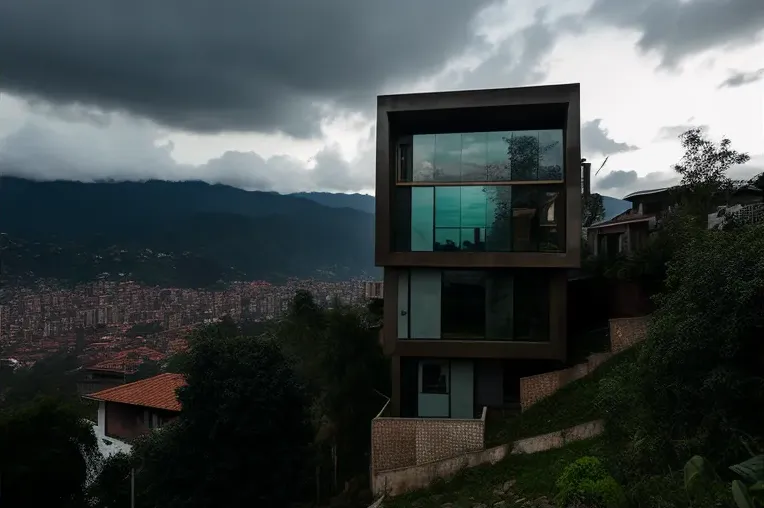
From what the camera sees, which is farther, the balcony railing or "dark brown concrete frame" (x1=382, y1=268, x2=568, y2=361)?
"dark brown concrete frame" (x1=382, y1=268, x2=568, y2=361)

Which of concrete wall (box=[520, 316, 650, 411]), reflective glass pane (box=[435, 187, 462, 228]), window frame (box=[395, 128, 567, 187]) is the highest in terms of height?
window frame (box=[395, 128, 567, 187])

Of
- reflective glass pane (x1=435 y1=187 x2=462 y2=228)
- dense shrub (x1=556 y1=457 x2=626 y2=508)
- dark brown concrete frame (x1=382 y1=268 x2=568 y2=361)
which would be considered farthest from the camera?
reflective glass pane (x1=435 y1=187 x2=462 y2=228)

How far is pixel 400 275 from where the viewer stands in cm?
1811

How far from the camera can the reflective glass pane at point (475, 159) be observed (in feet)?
57.1

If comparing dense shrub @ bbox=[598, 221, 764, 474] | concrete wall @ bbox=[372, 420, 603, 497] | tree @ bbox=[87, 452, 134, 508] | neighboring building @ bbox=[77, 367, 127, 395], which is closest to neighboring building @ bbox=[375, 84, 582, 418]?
concrete wall @ bbox=[372, 420, 603, 497]

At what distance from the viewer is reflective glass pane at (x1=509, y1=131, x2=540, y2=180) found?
17188 mm

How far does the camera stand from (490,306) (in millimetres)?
17562

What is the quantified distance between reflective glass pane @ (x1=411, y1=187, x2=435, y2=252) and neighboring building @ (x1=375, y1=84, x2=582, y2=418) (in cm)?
3

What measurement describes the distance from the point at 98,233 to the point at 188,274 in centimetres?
2535

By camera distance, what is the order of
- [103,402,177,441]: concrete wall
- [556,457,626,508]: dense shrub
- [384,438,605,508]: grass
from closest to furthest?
[556,457,626,508]: dense shrub
[384,438,605,508]: grass
[103,402,177,441]: concrete wall

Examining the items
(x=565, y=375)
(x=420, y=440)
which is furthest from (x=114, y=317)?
(x=565, y=375)

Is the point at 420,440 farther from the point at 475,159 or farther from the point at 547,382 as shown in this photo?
the point at 475,159

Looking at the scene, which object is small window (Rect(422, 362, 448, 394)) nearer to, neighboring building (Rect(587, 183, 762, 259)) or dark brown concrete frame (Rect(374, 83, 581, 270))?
dark brown concrete frame (Rect(374, 83, 581, 270))

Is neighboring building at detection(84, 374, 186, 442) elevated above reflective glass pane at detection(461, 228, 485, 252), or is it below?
below
